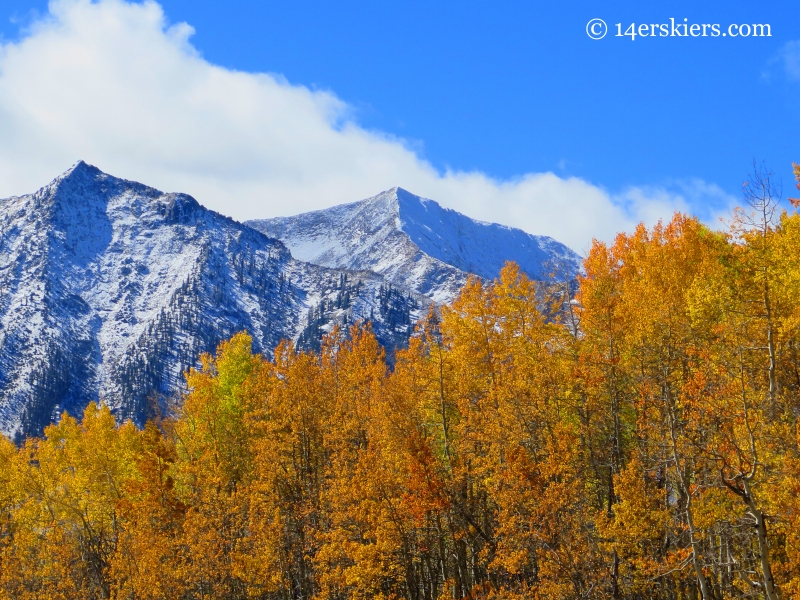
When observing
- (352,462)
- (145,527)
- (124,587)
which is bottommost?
(124,587)

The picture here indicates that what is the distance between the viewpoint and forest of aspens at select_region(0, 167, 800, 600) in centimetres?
2428

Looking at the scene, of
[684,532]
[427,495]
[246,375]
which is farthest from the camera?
[246,375]

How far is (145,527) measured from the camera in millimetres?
37625

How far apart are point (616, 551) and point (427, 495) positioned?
7.66 metres

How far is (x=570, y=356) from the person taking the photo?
106 ft

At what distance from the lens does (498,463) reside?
29.8m

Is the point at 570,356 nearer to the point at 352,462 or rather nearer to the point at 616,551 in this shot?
the point at 616,551

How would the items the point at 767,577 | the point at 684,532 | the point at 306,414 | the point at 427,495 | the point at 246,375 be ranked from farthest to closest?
the point at 246,375 < the point at 306,414 < the point at 427,495 < the point at 684,532 < the point at 767,577

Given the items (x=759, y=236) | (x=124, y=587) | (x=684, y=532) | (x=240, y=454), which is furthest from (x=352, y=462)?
(x=759, y=236)

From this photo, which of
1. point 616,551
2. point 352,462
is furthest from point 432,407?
point 616,551

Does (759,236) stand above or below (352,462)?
above

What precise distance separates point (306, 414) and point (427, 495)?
36.0ft

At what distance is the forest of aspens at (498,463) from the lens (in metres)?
24.3

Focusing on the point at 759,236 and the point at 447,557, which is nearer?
the point at 759,236
